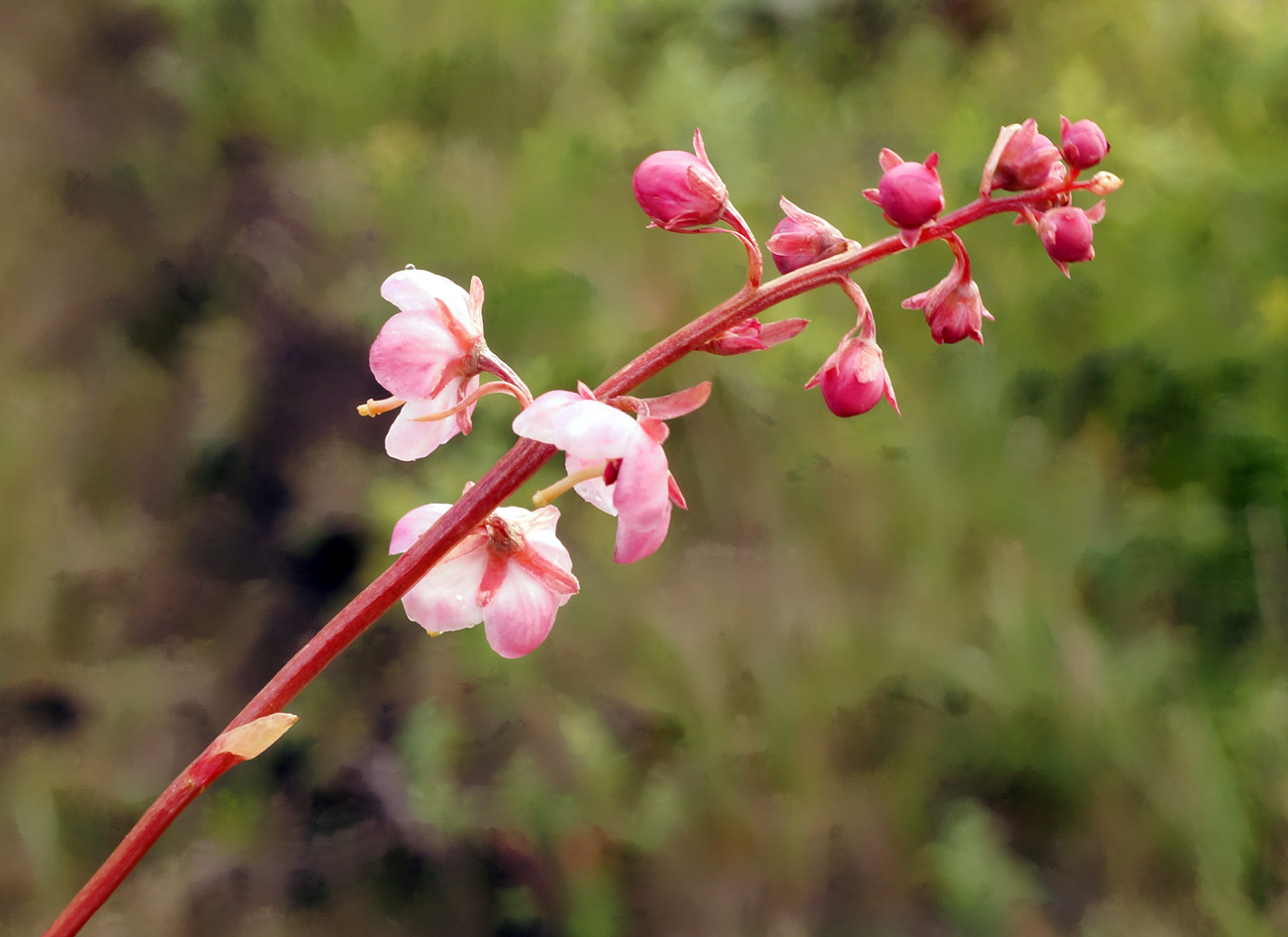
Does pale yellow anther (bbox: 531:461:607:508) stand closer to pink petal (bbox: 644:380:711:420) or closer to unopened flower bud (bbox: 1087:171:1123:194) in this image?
pink petal (bbox: 644:380:711:420)

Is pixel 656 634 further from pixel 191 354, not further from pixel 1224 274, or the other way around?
pixel 1224 274

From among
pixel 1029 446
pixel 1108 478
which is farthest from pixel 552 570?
pixel 1108 478

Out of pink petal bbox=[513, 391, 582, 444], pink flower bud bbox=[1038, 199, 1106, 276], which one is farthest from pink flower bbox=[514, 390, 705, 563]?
pink flower bud bbox=[1038, 199, 1106, 276]

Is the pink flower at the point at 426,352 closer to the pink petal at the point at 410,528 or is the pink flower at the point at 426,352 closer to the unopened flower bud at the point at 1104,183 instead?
the pink petal at the point at 410,528

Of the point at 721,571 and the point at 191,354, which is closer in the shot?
the point at 721,571

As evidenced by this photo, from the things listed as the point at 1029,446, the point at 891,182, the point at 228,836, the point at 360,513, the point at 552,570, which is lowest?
the point at 1029,446

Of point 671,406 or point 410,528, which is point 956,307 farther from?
point 410,528
